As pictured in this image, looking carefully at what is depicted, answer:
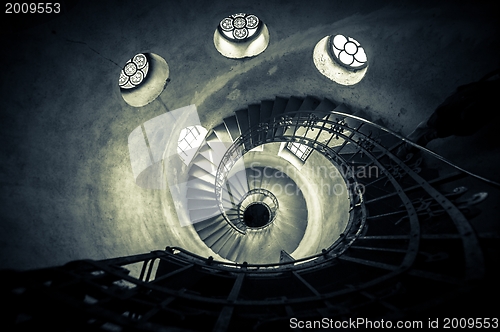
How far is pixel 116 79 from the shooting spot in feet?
17.3

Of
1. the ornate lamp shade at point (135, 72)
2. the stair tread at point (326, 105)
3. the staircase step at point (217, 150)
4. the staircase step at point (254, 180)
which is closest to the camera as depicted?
the ornate lamp shade at point (135, 72)

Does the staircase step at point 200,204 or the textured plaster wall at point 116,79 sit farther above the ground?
the textured plaster wall at point 116,79

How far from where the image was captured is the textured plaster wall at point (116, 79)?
4.00 meters

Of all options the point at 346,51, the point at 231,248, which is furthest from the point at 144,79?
the point at 231,248

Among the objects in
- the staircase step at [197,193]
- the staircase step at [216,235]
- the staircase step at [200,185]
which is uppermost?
the staircase step at [200,185]

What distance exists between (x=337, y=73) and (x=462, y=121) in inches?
154

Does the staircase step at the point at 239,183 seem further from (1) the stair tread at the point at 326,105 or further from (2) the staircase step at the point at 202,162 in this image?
(1) the stair tread at the point at 326,105

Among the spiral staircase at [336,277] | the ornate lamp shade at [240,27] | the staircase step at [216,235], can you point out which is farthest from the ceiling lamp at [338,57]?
the staircase step at [216,235]

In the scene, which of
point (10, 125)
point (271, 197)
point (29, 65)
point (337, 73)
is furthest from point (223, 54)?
point (271, 197)

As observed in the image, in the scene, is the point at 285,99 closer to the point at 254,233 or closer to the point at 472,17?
the point at 472,17

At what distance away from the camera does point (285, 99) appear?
26.3 feet
